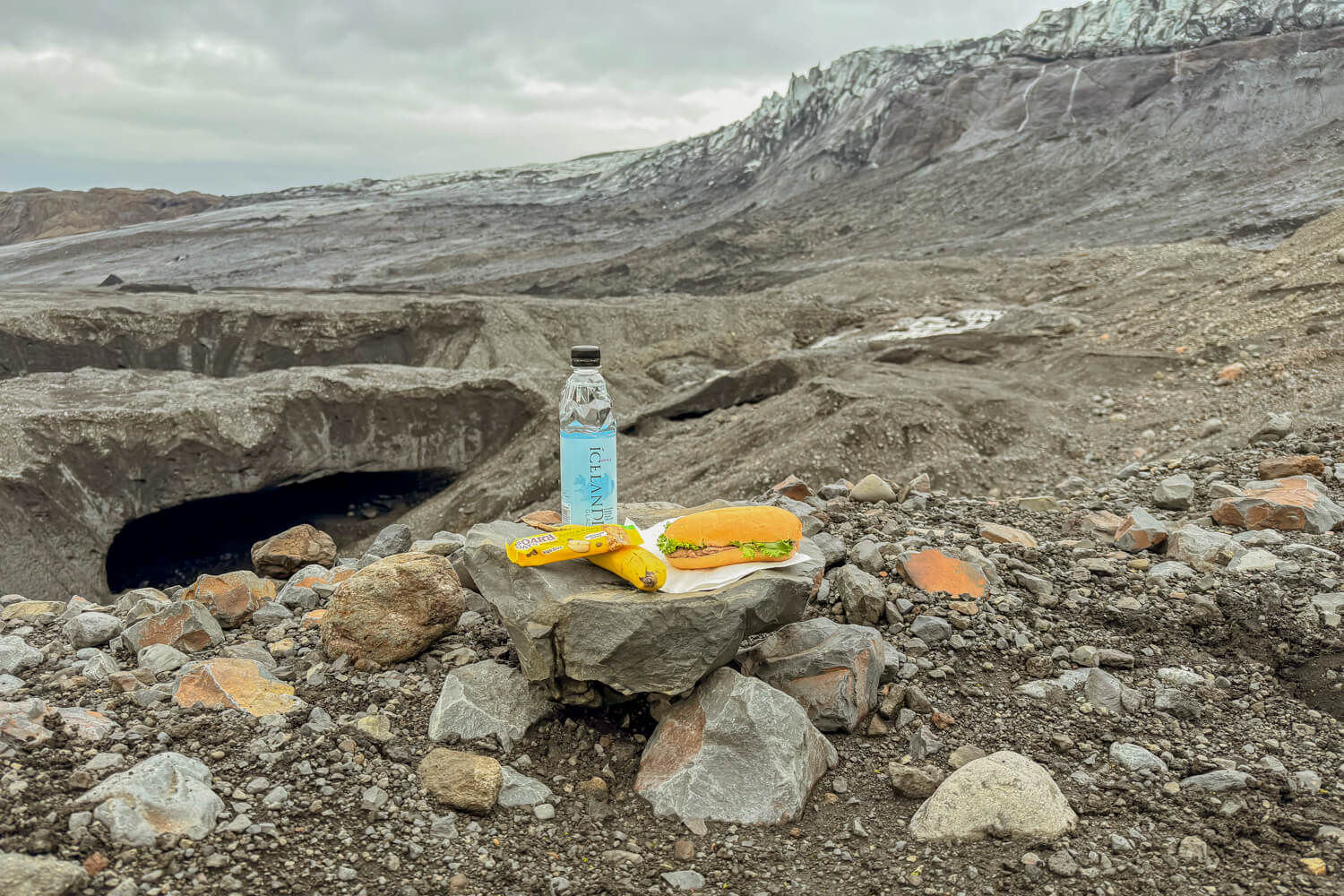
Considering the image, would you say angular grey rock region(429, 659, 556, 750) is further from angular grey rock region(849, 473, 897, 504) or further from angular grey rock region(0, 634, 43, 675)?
angular grey rock region(849, 473, 897, 504)

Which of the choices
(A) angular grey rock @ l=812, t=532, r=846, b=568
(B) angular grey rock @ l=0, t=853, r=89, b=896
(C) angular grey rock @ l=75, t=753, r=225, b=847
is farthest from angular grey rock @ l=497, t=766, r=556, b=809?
(A) angular grey rock @ l=812, t=532, r=846, b=568

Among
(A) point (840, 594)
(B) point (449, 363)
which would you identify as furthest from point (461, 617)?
(B) point (449, 363)

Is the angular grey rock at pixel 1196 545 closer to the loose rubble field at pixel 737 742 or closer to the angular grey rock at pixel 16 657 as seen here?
the loose rubble field at pixel 737 742

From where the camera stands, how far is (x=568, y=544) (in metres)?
2.68

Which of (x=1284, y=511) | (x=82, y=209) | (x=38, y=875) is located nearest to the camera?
(x=38, y=875)

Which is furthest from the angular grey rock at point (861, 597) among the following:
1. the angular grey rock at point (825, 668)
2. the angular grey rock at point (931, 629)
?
the angular grey rock at point (825, 668)

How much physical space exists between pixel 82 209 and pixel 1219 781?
192ft

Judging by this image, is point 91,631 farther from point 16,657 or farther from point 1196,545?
point 1196,545

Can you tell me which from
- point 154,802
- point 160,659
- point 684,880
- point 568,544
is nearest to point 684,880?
point 684,880

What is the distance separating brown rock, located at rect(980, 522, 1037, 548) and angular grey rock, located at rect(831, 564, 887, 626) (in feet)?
3.13

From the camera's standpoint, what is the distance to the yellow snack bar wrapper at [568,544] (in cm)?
264

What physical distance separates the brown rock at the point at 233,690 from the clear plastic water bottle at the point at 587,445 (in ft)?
3.71

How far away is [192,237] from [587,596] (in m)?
38.2

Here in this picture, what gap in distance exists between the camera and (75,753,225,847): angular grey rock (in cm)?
209
